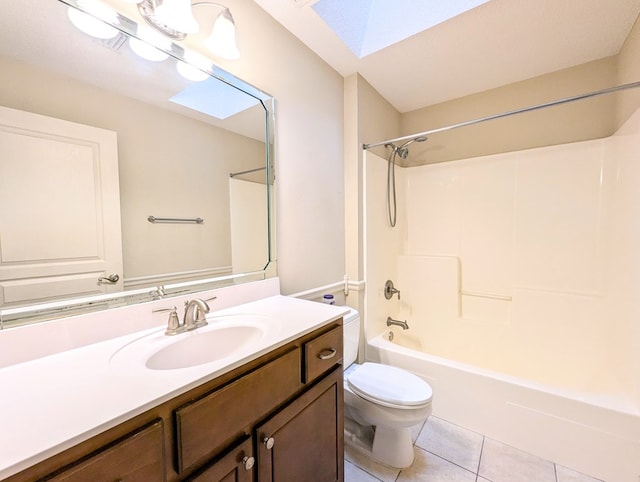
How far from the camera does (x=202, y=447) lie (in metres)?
0.65

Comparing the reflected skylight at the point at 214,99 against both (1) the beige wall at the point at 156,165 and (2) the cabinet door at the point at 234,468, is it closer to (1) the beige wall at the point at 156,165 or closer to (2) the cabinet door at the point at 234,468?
(1) the beige wall at the point at 156,165

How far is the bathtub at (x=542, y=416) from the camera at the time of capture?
1.26 m

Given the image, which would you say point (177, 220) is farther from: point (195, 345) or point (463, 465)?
point (463, 465)

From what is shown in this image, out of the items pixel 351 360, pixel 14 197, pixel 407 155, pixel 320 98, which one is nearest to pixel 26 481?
pixel 14 197

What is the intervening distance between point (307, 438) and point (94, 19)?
1.58m

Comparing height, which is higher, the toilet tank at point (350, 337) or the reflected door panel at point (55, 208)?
the reflected door panel at point (55, 208)

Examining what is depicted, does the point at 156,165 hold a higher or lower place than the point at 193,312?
higher

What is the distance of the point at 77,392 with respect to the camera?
594 mm

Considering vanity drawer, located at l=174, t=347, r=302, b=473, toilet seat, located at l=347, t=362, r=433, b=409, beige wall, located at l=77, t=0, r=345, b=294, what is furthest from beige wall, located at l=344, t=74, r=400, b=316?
vanity drawer, located at l=174, t=347, r=302, b=473

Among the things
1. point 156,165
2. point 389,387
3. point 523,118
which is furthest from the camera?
point 523,118

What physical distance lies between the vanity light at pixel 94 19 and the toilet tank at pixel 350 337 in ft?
5.20

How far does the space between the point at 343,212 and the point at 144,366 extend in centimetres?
146

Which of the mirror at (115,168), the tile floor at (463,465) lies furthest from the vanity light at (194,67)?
the tile floor at (463,465)

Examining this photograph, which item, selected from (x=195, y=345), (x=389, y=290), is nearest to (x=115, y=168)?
(x=195, y=345)
